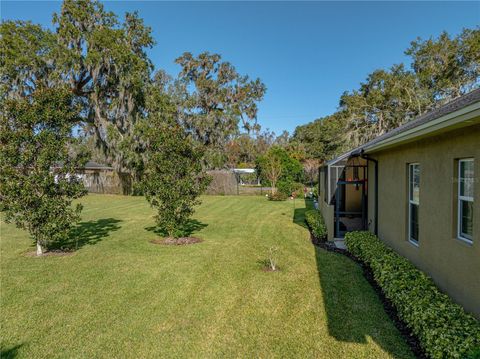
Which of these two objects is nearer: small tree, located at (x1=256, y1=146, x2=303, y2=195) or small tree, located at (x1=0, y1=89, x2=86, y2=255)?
small tree, located at (x1=0, y1=89, x2=86, y2=255)

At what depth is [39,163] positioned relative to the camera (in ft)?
25.1

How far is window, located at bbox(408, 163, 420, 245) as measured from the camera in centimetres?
577

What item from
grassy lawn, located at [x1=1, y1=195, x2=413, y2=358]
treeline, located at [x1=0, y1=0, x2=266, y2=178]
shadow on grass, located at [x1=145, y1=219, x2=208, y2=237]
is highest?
treeline, located at [x1=0, y1=0, x2=266, y2=178]

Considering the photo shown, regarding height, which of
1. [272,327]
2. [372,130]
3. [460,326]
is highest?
[372,130]

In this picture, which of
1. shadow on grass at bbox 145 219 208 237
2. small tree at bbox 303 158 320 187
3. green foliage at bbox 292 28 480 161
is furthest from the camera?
small tree at bbox 303 158 320 187

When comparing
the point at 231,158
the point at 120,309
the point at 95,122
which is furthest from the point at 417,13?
the point at 231,158

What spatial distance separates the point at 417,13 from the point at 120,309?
16025 millimetres

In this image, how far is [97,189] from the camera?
27969 millimetres

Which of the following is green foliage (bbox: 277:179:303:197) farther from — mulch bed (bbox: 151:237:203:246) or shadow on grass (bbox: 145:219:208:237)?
mulch bed (bbox: 151:237:203:246)

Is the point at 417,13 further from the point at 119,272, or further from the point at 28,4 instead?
the point at 28,4

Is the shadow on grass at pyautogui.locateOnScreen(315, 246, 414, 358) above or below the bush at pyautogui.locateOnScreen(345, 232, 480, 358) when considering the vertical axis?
below

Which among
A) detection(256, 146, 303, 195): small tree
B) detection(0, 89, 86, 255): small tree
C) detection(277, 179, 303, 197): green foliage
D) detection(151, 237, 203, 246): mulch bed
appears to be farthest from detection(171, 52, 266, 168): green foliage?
detection(0, 89, 86, 255): small tree

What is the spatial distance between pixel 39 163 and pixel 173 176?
3.44m

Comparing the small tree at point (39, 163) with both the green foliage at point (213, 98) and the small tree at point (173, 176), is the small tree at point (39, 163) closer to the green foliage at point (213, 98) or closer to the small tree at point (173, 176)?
the small tree at point (173, 176)
